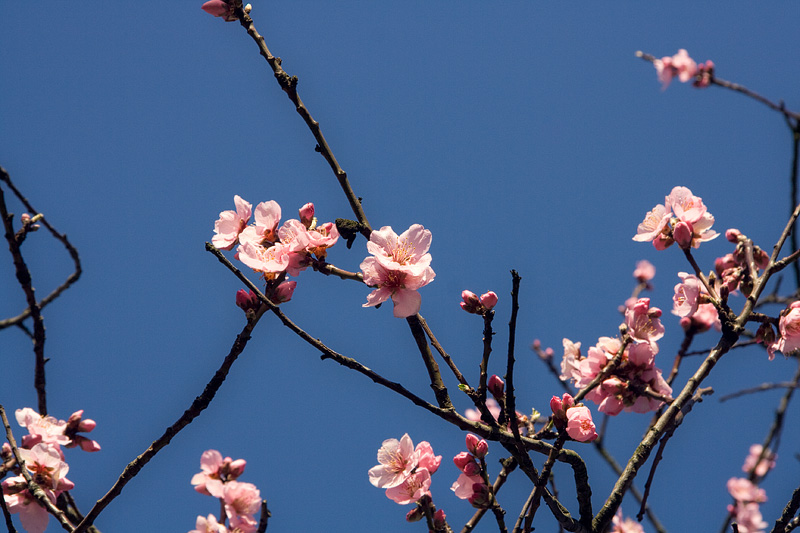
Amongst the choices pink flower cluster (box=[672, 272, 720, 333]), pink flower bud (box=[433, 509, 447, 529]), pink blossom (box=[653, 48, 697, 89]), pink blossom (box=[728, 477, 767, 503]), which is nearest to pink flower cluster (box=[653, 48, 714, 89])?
pink blossom (box=[653, 48, 697, 89])

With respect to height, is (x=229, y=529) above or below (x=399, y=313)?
below

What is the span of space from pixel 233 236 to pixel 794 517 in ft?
6.87

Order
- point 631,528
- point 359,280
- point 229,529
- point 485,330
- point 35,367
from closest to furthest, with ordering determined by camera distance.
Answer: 1. point 485,330
2. point 359,280
3. point 229,529
4. point 35,367
5. point 631,528

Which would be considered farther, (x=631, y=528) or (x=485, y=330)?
(x=631, y=528)

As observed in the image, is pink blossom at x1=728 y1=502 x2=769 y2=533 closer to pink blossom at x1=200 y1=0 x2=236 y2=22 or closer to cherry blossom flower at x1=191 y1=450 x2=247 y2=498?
cherry blossom flower at x1=191 y1=450 x2=247 y2=498

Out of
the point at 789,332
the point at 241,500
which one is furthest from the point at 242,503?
the point at 789,332

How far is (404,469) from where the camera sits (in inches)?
88.0

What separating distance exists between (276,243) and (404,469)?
96 cm

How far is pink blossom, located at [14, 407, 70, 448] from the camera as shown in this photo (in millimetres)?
2271

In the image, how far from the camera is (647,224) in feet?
8.16

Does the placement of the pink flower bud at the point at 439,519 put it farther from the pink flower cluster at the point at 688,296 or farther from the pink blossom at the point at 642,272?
the pink blossom at the point at 642,272

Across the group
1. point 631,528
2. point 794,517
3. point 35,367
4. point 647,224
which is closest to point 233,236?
point 35,367

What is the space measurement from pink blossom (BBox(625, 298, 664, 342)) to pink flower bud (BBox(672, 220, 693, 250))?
0.24 m

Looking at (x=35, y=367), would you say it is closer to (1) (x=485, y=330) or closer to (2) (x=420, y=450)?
(2) (x=420, y=450)
